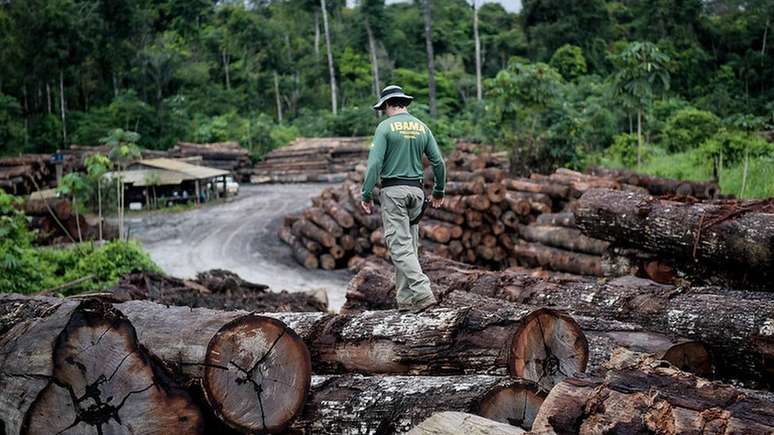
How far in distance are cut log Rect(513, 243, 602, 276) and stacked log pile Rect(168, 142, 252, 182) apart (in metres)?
26.4

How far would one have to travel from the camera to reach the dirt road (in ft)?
57.2

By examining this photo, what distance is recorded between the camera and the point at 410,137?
6711mm

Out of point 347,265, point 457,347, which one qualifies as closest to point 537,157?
point 347,265

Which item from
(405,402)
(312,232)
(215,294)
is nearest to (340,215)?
(312,232)

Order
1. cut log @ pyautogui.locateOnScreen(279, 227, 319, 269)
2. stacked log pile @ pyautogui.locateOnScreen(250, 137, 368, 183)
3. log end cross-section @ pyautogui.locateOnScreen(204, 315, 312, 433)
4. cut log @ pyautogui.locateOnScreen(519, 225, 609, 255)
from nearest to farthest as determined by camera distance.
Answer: log end cross-section @ pyautogui.locateOnScreen(204, 315, 312, 433) → cut log @ pyautogui.locateOnScreen(519, 225, 609, 255) → cut log @ pyautogui.locateOnScreen(279, 227, 319, 269) → stacked log pile @ pyautogui.locateOnScreen(250, 137, 368, 183)

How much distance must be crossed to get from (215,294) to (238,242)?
9258 mm

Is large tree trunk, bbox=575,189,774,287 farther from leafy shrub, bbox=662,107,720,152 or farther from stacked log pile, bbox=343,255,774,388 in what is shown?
leafy shrub, bbox=662,107,720,152

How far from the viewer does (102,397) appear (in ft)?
13.8

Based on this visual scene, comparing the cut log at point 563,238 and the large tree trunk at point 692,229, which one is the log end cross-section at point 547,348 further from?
the cut log at point 563,238

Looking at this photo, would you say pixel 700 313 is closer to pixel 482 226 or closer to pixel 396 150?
pixel 396 150

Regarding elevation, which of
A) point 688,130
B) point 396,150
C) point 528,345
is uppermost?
point 688,130

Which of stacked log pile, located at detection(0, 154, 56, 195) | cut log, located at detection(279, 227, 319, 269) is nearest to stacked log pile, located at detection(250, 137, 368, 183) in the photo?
stacked log pile, located at detection(0, 154, 56, 195)

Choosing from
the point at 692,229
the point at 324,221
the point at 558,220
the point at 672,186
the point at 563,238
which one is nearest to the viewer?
the point at 692,229

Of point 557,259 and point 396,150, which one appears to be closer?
point 396,150
